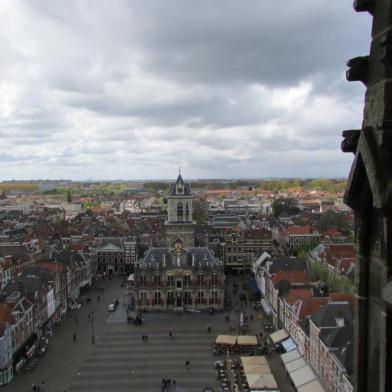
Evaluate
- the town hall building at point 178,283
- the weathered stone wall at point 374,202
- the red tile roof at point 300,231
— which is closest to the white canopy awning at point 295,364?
the town hall building at point 178,283

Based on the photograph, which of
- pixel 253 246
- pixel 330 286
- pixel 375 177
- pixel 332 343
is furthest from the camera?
pixel 253 246

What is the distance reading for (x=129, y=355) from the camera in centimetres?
4838

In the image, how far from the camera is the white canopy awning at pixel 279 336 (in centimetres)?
4967

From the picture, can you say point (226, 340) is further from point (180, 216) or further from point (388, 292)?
point (388, 292)

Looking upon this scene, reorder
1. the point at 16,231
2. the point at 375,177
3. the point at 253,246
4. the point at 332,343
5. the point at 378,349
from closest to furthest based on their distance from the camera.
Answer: the point at 375,177 < the point at 378,349 < the point at 332,343 < the point at 253,246 < the point at 16,231

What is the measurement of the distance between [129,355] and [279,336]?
1591cm

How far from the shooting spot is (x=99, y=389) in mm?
40594

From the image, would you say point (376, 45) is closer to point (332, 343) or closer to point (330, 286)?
point (332, 343)

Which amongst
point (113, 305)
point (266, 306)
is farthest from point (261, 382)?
point (113, 305)

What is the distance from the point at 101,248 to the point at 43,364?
4751 centimetres

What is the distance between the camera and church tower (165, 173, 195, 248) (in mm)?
75438

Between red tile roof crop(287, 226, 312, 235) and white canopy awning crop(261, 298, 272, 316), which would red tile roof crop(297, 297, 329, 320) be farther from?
red tile roof crop(287, 226, 312, 235)

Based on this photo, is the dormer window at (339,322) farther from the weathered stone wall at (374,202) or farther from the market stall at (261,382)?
the weathered stone wall at (374,202)

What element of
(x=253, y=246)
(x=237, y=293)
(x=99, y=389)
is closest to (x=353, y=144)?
(x=99, y=389)
